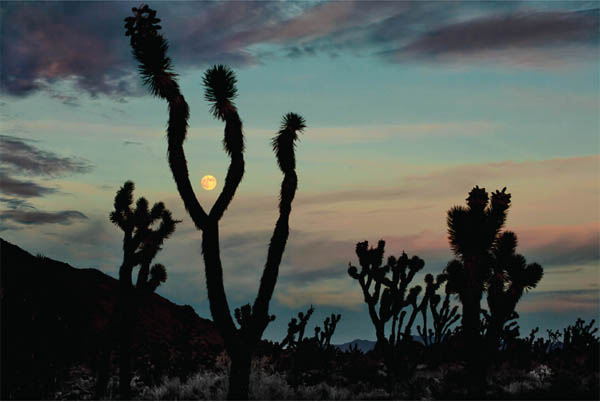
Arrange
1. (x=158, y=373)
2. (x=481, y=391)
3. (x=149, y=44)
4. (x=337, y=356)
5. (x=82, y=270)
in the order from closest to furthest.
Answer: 1. (x=149, y=44)
2. (x=481, y=391)
3. (x=158, y=373)
4. (x=337, y=356)
5. (x=82, y=270)

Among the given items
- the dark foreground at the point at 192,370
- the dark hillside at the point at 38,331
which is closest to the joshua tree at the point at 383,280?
the dark foreground at the point at 192,370

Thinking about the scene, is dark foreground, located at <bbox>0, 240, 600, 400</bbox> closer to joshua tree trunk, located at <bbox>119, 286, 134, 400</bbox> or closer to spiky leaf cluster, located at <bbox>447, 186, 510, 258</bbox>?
joshua tree trunk, located at <bbox>119, 286, 134, 400</bbox>

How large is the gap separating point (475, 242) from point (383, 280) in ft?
18.8

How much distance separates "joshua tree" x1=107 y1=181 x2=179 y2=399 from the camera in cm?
2042

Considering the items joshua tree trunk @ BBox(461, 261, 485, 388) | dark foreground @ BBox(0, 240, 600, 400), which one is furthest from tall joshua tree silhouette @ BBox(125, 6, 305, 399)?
joshua tree trunk @ BBox(461, 261, 485, 388)

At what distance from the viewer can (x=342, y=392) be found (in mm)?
20281

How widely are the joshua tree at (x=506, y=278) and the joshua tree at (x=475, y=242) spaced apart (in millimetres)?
1759

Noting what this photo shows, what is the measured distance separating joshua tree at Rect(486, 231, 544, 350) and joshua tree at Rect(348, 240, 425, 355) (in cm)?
307

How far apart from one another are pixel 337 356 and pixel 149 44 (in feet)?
52.9

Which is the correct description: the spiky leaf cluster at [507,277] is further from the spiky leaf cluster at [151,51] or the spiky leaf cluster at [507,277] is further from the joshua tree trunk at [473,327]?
the spiky leaf cluster at [151,51]

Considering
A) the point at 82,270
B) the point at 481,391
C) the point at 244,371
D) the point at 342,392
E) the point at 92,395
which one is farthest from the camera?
the point at 82,270

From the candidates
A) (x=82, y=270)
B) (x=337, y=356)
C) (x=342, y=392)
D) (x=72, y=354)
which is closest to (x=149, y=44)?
(x=72, y=354)

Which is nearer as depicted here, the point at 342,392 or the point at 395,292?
the point at 342,392

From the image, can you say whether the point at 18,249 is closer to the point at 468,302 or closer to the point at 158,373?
the point at 158,373
